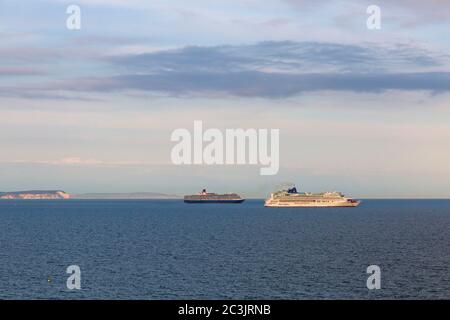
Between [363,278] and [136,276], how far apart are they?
2838cm

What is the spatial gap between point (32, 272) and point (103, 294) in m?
18.9

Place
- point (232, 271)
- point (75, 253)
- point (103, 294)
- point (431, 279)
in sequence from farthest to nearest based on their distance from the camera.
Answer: point (75, 253) < point (232, 271) < point (431, 279) < point (103, 294)

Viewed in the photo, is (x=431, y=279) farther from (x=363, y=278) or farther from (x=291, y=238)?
(x=291, y=238)

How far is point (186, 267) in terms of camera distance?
289ft

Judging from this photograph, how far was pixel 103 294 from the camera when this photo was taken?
69.6 m
